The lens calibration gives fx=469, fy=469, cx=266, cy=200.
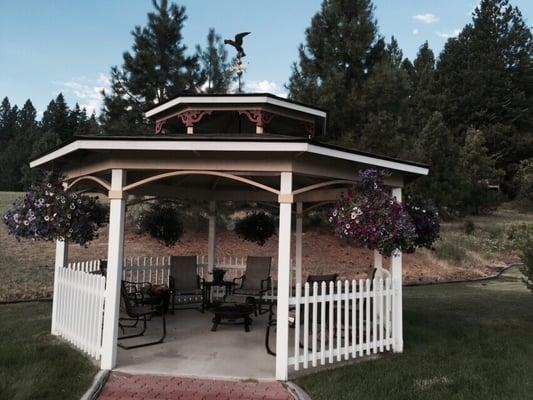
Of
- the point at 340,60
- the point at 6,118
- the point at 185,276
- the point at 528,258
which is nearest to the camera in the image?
the point at 528,258

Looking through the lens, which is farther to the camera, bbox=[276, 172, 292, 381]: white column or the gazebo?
the gazebo

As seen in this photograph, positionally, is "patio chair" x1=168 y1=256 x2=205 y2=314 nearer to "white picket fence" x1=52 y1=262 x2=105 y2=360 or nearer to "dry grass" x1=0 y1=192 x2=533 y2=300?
"white picket fence" x1=52 y1=262 x2=105 y2=360

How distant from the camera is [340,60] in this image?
17266 mm

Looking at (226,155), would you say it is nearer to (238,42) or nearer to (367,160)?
(367,160)

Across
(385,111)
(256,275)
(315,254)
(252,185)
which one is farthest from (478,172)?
(252,185)

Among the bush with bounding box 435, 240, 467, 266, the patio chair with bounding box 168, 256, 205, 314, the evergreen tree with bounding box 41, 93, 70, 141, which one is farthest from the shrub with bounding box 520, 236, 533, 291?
the evergreen tree with bounding box 41, 93, 70, 141

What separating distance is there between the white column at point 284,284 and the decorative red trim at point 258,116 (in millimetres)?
2426

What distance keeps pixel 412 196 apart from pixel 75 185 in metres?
5.01

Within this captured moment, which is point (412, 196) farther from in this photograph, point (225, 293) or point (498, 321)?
point (225, 293)

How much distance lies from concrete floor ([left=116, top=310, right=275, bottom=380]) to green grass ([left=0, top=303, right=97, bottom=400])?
1.66 feet

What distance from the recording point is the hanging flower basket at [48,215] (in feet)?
19.1

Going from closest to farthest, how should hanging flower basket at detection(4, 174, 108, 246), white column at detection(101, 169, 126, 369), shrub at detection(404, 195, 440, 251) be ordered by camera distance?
white column at detection(101, 169, 126, 369)
hanging flower basket at detection(4, 174, 108, 246)
shrub at detection(404, 195, 440, 251)

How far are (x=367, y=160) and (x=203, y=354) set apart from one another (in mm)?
3135

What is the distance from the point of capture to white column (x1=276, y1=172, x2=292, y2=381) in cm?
500
